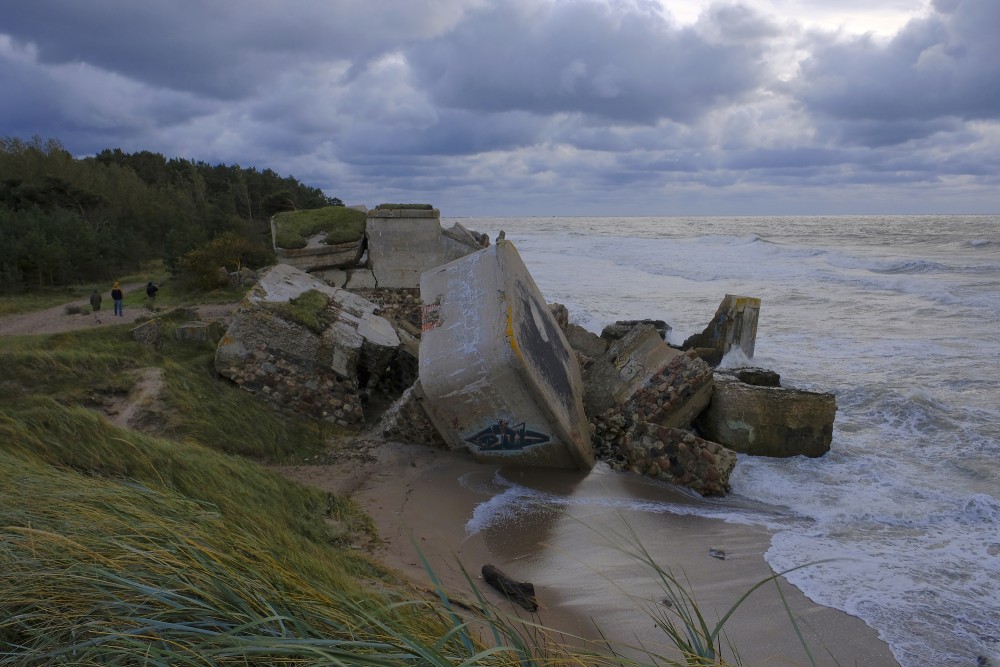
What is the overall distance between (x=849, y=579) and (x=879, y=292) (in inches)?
768

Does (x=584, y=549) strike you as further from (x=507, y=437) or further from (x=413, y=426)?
(x=413, y=426)

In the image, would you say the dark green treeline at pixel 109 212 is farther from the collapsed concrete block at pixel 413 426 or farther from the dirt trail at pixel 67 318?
the collapsed concrete block at pixel 413 426

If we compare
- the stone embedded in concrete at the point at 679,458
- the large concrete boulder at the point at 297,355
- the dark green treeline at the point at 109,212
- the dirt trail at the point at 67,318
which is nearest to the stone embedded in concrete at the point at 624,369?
the stone embedded in concrete at the point at 679,458

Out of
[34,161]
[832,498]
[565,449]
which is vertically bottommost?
[832,498]

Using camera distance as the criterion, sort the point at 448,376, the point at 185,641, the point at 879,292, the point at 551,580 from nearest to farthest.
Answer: the point at 185,641 < the point at 551,580 < the point at 448,376 < the point at 879,292

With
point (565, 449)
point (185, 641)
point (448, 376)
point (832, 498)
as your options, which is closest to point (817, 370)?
point (832, 498)

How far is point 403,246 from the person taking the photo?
10242 mm

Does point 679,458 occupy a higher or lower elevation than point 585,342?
lower

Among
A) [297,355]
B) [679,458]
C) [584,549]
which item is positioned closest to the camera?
[584,549]

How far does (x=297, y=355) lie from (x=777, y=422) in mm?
4828

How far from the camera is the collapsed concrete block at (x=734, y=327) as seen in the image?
34.7 feet

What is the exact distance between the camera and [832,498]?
18.7 ft

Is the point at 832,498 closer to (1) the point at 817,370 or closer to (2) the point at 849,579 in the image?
(2) the point at 849,579

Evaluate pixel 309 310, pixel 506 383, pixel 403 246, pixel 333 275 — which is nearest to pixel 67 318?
pixel 333 275
